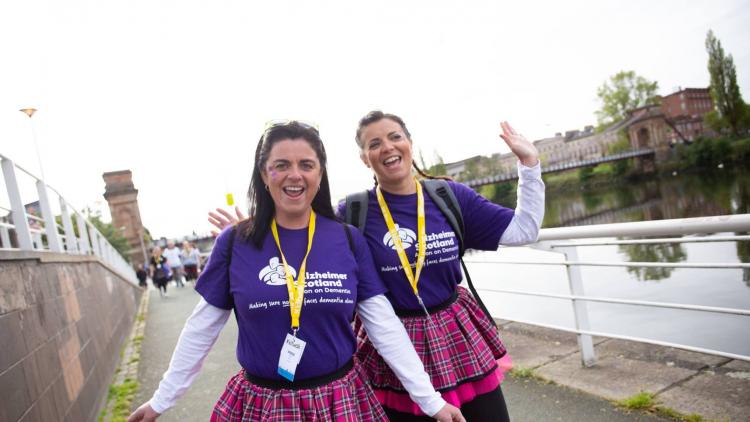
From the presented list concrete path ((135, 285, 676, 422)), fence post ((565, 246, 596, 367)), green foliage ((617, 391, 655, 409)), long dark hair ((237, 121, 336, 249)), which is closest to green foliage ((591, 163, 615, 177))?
concrete path ((135, 285, 676, 422))

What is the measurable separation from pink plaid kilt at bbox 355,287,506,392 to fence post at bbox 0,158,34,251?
3.45 meters

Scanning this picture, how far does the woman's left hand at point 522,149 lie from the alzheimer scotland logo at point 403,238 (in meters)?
0.56

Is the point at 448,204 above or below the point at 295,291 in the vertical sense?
above

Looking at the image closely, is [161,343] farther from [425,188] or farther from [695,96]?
[695,96]

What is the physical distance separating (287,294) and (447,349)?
0.71 m

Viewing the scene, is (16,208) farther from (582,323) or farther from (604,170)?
(604,170)

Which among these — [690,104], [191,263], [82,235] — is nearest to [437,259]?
[82,235]

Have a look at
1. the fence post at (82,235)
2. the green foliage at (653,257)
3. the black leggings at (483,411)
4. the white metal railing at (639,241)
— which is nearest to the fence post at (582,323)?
the white metal railing at (639,241)

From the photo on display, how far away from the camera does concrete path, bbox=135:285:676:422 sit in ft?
9.56

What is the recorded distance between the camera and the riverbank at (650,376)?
2.67 m

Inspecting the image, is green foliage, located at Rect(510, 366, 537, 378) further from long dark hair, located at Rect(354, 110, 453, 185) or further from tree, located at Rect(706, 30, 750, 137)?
tree, located at Rect(706, 30, 750, 137)

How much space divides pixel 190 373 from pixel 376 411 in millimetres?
698

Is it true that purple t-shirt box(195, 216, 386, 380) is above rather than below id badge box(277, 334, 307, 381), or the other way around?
above

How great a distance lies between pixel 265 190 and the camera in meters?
1.92
